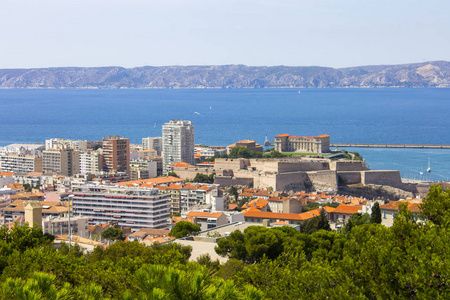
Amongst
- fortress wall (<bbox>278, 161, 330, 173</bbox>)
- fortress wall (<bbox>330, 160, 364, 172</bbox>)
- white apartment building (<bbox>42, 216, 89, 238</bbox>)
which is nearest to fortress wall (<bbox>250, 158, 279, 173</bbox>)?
fortress wall (<bbox>278, 161, 330, 173</bbox>)

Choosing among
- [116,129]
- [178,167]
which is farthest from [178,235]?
[116,129]

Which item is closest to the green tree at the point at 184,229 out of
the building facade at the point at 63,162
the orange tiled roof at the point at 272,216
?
the orange tiled roof at the point at 272,216

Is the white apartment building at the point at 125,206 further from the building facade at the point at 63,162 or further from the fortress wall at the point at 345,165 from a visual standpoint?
the fortress wall at the point at 345,165

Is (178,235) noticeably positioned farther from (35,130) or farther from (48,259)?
(35,130)

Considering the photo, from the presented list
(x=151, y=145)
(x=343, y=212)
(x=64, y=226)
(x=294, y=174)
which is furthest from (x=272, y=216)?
(x=151, y=145)

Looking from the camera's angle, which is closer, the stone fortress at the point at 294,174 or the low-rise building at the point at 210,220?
the low-rise building at the point at 210,220

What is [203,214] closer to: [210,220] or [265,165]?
[210,220]
